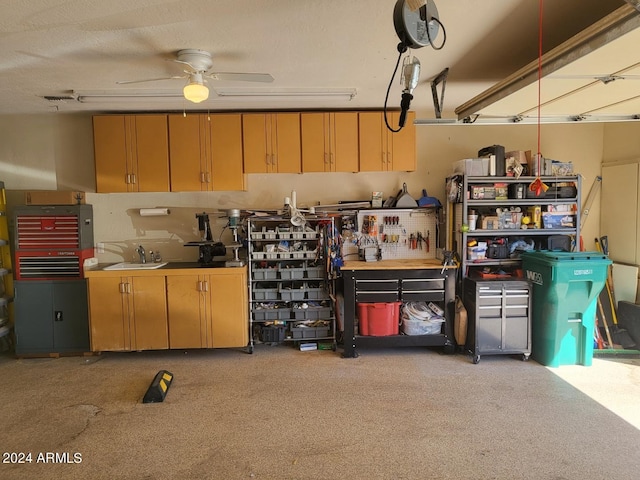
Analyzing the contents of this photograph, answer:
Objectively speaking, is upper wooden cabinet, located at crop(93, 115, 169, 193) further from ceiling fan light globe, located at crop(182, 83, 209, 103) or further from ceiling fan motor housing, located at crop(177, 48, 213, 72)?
ceiling fan light globe, located at crop(182, 83, 209, 103)

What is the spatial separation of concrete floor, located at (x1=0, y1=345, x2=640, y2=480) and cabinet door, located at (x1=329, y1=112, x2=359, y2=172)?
1982 mm

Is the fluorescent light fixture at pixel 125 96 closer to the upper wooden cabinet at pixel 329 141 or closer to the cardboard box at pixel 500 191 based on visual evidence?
the upper wooden cabinet at pixel 329 141

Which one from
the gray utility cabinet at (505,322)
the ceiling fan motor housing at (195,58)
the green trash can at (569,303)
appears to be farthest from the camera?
the gray utility cabinet at (505,322)

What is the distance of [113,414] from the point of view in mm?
2744

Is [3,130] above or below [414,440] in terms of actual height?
above

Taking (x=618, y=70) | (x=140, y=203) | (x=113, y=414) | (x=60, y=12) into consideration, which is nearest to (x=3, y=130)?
(x=140, y=203)

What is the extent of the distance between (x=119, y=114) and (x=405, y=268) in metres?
3.34

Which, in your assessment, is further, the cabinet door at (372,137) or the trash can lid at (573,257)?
the cabinet door at (372,137)

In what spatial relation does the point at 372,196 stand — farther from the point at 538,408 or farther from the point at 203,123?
the point at 538,408

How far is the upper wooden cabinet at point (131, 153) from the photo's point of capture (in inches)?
152

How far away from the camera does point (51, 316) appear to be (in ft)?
12.4

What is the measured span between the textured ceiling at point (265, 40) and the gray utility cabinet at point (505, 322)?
1.90 meters

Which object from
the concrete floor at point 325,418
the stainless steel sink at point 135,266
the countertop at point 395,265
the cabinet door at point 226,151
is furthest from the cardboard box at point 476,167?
the stainless steel sink at point 135,266

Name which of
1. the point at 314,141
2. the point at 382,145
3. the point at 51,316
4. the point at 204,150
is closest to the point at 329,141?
the point at 314,141
